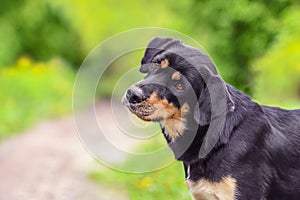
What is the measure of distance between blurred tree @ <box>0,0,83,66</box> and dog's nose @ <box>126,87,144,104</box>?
1428 cm

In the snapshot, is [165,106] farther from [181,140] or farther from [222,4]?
[222,4]

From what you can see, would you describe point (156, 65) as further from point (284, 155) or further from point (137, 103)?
point (284, 155)

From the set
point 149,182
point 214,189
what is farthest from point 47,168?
point 214,189

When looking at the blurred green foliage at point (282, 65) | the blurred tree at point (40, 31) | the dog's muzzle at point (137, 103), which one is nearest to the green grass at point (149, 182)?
the dog's muzzle at point (137, 103)

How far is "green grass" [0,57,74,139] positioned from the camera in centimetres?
1295

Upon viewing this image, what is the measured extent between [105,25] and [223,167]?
13736mm

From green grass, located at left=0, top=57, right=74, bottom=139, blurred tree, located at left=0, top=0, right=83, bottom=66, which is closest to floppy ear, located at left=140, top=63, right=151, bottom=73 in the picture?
green grass, located at left=0, top=57, right=74, bottom=139

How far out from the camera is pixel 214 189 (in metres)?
4.79

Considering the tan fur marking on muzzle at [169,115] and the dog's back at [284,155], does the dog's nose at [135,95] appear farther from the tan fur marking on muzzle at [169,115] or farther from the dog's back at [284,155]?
the dog's back at [284,155]

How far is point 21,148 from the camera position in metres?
10.9

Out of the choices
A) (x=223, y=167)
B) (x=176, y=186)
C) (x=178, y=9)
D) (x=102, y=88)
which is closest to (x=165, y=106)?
(x=223, y=167)

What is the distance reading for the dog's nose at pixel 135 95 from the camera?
4793 mm

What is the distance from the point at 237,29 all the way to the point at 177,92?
7069 mm

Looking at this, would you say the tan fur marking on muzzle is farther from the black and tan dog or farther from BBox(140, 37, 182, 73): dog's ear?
BBox(140, 37, 182, 73): dog's ear
